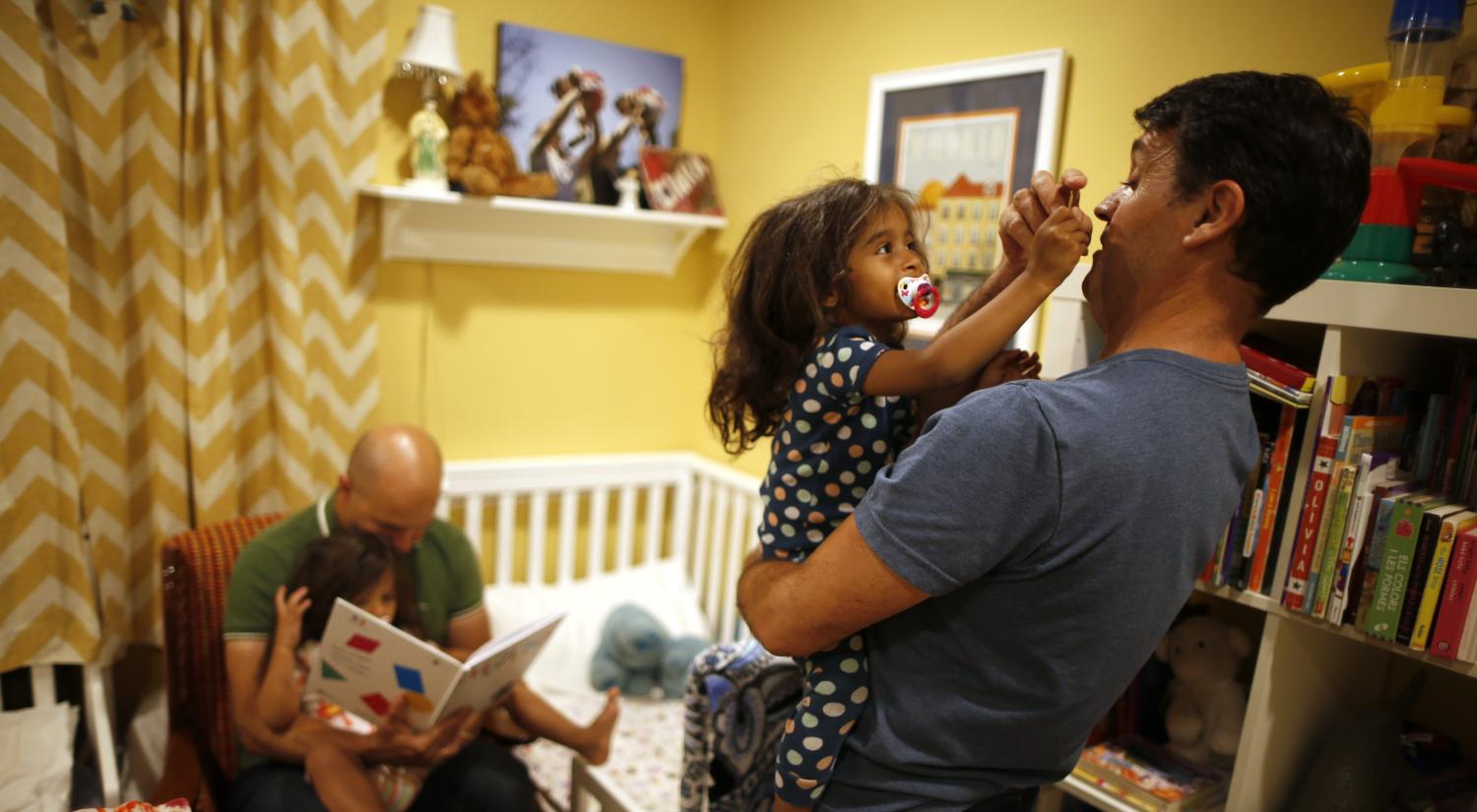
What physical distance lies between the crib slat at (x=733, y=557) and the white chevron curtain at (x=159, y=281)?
A: 1109mm

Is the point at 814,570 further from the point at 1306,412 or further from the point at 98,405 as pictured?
the point at 98,405

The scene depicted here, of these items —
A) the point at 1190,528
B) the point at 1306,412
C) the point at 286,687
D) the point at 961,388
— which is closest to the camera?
the point at 1190,528

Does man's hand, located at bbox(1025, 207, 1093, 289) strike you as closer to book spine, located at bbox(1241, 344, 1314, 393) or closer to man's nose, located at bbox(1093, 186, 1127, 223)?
man's nose, located at bbox(1093, 186, 1127, 223)

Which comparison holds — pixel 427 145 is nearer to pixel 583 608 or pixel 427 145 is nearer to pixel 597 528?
pixel 597 528

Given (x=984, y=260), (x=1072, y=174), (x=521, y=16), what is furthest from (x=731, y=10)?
(x=1072, y=174)

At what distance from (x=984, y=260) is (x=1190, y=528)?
1366mm

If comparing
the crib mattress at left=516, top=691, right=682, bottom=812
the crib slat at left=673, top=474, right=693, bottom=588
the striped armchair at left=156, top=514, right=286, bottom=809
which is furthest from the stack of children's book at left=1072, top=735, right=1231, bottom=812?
the crib slat at left=673, top=474, right=693, bottom=588

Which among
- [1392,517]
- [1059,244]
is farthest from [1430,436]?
[1059,244]

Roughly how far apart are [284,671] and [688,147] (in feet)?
6.31

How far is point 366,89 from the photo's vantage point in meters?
2.23

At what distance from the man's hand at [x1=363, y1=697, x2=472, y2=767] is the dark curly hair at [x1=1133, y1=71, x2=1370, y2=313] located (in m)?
1.44

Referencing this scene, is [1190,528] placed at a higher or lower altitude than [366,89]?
lower

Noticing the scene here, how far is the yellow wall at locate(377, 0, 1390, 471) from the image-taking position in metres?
1.92

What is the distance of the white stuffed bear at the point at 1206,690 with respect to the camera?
1472 millimetres
